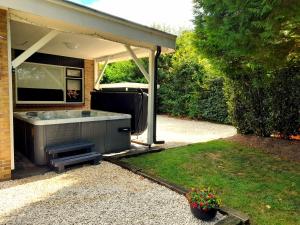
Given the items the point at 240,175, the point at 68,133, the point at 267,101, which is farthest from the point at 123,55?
the point at 240,175

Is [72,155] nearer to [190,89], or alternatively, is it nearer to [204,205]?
[204,205]

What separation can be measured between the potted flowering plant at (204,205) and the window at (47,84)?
761 cm

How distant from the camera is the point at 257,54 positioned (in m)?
3.80

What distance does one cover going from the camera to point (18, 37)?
6441mm

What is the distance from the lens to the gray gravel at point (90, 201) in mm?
2863

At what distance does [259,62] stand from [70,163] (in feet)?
12.9

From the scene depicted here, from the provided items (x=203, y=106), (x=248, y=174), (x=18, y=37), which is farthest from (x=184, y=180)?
(x=203, y=106)

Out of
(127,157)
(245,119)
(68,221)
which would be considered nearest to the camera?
(68,221)

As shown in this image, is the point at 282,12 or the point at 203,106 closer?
the point at 282,12

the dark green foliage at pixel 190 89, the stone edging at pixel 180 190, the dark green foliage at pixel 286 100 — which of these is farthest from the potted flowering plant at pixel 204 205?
the dark green foliage at pixel 190 89

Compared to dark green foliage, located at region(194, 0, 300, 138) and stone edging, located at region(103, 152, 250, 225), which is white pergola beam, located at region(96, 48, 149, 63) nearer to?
dark green foliage, located at region(194, 0, 300, 138)

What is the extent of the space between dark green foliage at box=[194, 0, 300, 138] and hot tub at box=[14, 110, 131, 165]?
268 cm

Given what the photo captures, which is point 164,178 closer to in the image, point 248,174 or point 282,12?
point 248,174

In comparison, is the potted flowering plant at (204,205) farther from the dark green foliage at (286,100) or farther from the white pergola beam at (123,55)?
the white pergola beam at (123,55)
